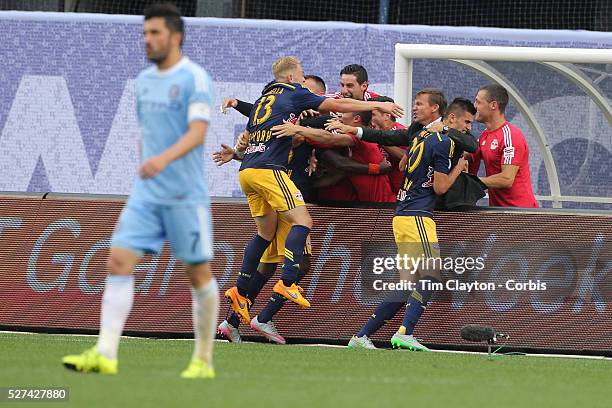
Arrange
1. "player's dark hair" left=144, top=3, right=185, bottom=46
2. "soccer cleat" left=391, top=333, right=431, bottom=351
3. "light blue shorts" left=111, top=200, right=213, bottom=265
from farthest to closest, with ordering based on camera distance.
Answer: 1. "soccer cleat" left=391, top=333, right=431, bottom=351
2. "player's dark hair" left=144, top=3, right=185, bottom=46
3. "light blue shorts" left=111, top=200, right=213, bottom=265

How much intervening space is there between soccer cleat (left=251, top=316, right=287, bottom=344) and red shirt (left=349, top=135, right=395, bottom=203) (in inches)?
59.9

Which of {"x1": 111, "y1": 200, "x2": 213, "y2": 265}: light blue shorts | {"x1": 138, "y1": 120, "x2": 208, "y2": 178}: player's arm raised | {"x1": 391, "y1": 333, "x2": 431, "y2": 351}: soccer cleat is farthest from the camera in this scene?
{"x1": 391, "y1": 333, "x2": 431, "y2": 351}: soccer cleat

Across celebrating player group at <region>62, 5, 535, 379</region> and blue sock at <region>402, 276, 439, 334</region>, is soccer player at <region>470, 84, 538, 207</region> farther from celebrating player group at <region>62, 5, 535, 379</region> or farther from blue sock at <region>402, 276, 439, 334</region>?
blue sock at <region>402, 276, 439, 334</region>

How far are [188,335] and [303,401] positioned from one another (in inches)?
203

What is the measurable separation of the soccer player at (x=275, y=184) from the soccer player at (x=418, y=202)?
0.45 meters

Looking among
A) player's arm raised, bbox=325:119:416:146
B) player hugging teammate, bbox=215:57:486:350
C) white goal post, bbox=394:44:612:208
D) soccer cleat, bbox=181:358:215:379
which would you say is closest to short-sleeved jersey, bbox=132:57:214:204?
soccer cleat, bbox=181:358:215:379

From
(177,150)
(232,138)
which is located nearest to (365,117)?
(232,138)

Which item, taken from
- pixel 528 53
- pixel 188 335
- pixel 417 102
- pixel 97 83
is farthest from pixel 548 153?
pixel 97 83

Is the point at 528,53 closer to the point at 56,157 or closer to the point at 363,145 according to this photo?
the point at 363,145

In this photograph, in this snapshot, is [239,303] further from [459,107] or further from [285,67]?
[459,107]

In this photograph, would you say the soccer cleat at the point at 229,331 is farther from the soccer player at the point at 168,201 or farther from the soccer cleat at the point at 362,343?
the soccer player at the point at 168,201

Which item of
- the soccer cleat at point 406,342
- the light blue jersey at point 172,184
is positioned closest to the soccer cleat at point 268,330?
the soccer cleat at point 406,342

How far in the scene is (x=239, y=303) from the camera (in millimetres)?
10570

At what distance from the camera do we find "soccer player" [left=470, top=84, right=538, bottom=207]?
36.7 feet
